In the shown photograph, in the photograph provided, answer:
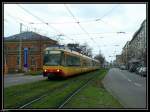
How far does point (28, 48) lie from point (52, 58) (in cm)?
3278

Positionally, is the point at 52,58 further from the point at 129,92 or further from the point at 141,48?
the point at 141,48

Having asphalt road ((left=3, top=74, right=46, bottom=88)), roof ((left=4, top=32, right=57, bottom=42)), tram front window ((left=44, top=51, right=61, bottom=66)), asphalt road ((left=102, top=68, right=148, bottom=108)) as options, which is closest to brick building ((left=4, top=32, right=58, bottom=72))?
roof ((left=4, top=32, right=57, bottom=42))

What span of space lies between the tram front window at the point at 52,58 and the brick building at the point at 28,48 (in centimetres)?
2312

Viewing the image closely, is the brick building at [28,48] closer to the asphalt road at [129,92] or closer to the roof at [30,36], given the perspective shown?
the roof at [30,36]

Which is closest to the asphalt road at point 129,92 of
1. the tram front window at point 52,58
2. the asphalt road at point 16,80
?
the tram front window at point 52,58

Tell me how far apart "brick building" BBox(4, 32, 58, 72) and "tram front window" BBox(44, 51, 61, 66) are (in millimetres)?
23117

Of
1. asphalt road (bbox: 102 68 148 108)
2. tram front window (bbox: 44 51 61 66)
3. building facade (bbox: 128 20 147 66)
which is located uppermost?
building facade (bbox: 128 20 147 66)

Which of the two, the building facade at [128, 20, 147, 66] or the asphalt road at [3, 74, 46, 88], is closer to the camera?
the asphalt road at [3, 74, 46, 88]

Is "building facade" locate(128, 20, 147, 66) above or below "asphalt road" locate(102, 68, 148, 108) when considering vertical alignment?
above

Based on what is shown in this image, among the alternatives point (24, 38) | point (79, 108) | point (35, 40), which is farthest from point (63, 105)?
point (24, 38)

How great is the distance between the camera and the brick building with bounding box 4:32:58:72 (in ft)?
181

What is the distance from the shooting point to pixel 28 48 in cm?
6150

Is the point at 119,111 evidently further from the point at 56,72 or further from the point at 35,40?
the point at 35,40

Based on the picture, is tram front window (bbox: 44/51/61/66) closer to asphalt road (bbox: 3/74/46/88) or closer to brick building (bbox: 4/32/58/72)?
asphalt road (bbox: 3/74/46/88)
